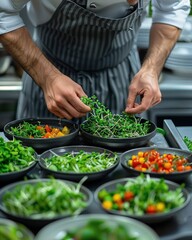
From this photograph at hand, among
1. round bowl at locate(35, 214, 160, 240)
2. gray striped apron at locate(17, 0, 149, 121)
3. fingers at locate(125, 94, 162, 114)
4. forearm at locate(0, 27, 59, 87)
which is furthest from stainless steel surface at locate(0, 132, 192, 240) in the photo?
gray striped apron at locate(17, 0, 149, 121)

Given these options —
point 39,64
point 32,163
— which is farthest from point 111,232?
point 39,64

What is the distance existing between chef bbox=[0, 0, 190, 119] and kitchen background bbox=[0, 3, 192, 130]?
0.53 m

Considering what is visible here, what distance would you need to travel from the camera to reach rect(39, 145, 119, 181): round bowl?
178 cm

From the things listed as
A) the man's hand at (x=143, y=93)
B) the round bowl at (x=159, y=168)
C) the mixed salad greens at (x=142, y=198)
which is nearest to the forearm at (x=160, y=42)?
the man's hand at (x=143, y=93)

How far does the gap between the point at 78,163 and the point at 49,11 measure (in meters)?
1.05

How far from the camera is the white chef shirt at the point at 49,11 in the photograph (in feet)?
7.97

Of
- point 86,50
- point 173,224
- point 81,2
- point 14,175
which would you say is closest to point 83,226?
point 173,224

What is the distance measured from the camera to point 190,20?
4.04m

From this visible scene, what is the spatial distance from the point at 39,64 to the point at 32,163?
72 cm

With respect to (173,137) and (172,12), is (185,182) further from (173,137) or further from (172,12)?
(172,12)

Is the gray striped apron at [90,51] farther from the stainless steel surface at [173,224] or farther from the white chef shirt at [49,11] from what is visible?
the stainless steel surface at [173,224]

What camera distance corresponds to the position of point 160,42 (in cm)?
286

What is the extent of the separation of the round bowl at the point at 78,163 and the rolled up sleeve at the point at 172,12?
114cm

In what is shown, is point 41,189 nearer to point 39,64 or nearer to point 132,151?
point 132,151
